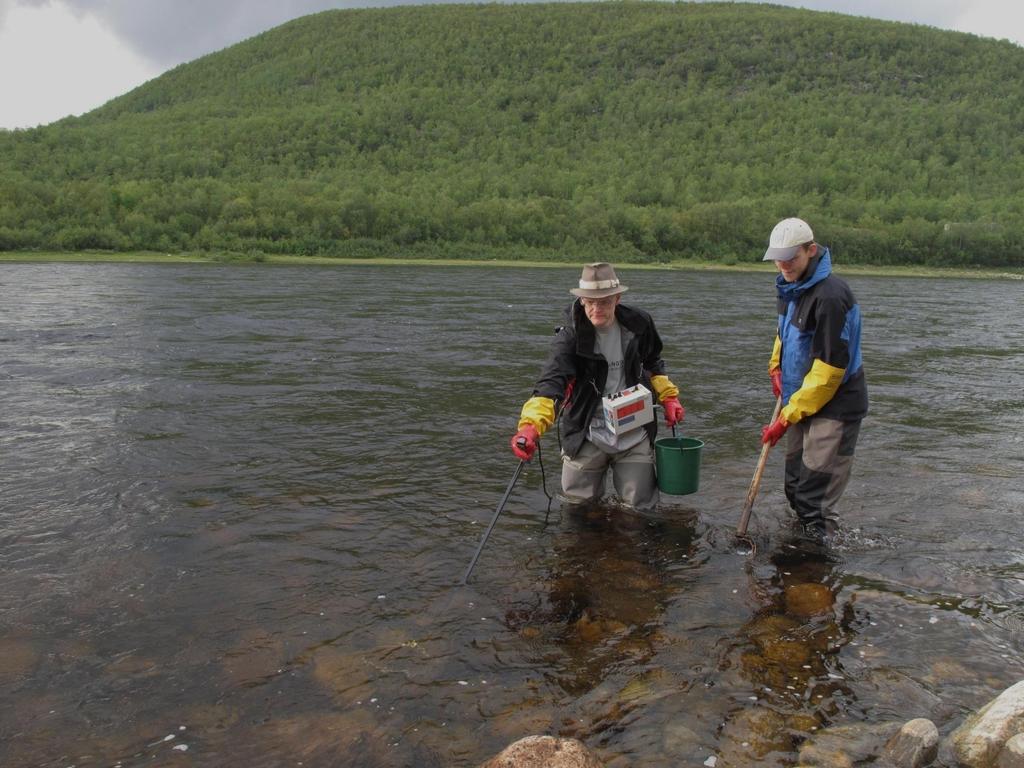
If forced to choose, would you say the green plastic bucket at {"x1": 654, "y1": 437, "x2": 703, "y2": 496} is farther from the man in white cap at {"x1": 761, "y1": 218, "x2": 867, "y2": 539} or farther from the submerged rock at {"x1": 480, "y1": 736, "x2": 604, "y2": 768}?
the submerged rock at {"x1": 480, "y1": 736, "x2": 604, "y2": 768}

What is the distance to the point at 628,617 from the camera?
5.86 metres

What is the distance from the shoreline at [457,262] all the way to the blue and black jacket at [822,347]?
50.7m

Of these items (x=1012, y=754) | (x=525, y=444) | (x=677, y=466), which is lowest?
(x=1012, y=754)

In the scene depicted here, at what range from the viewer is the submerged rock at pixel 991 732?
156 inches

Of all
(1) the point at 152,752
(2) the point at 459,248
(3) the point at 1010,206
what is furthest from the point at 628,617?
(3) the point at 1010,206

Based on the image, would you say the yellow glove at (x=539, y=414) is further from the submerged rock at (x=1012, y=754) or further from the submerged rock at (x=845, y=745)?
the submerged rock at (x=1012, y=754)

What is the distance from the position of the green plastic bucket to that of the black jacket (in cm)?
22

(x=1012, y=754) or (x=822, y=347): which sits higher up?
(x=822, y=347)

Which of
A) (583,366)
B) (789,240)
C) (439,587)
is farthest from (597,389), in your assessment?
(439,587)

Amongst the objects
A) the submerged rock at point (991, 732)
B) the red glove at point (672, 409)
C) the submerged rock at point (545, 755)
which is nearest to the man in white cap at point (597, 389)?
the red glove at point (672, 409)

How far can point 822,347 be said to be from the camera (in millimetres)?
6301

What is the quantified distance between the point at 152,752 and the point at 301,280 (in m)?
36.9

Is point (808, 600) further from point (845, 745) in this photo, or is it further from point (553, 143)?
point (553, 143)

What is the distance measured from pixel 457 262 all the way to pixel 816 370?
56.7 metres
